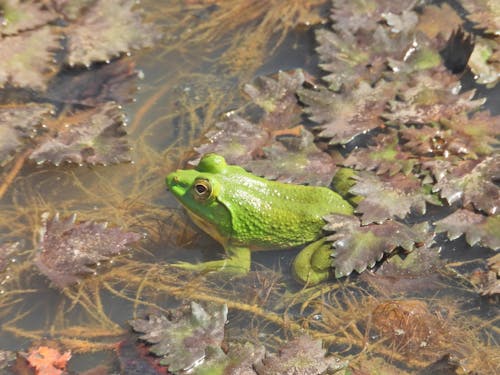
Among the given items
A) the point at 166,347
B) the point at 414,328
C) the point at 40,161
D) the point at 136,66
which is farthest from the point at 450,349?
the point at 136,66

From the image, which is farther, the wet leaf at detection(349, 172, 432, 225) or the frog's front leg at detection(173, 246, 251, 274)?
the frog's front leg at detection(173, 246, 251, 274)

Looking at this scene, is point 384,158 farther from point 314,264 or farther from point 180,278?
point 180,278

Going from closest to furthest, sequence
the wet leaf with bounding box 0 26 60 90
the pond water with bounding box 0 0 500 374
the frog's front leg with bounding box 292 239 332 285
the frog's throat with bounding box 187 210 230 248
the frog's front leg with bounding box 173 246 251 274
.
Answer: the pond water with bounding box 0 0 500 374 < the frog's front leg with bounding box 292 239 332 285 < the frog's front leg with bounding box 173 246 251 274 < the frog's throat with bounding box 187 210 230 248 < the wet leaf with bounding box 0 26 60 90

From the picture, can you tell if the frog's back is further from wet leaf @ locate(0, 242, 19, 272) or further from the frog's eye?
wet leaf @ locate(0, 242, 19, 272)

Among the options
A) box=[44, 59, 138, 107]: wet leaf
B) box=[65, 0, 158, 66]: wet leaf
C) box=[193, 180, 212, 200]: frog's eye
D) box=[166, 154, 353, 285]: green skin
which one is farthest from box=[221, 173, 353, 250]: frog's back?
box=[65, 0, 158, 66]: wet leaf

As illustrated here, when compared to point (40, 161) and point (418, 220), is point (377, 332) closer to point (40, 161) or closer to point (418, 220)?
point (418, 220)

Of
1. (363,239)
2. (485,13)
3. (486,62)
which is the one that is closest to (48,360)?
(363,239)
